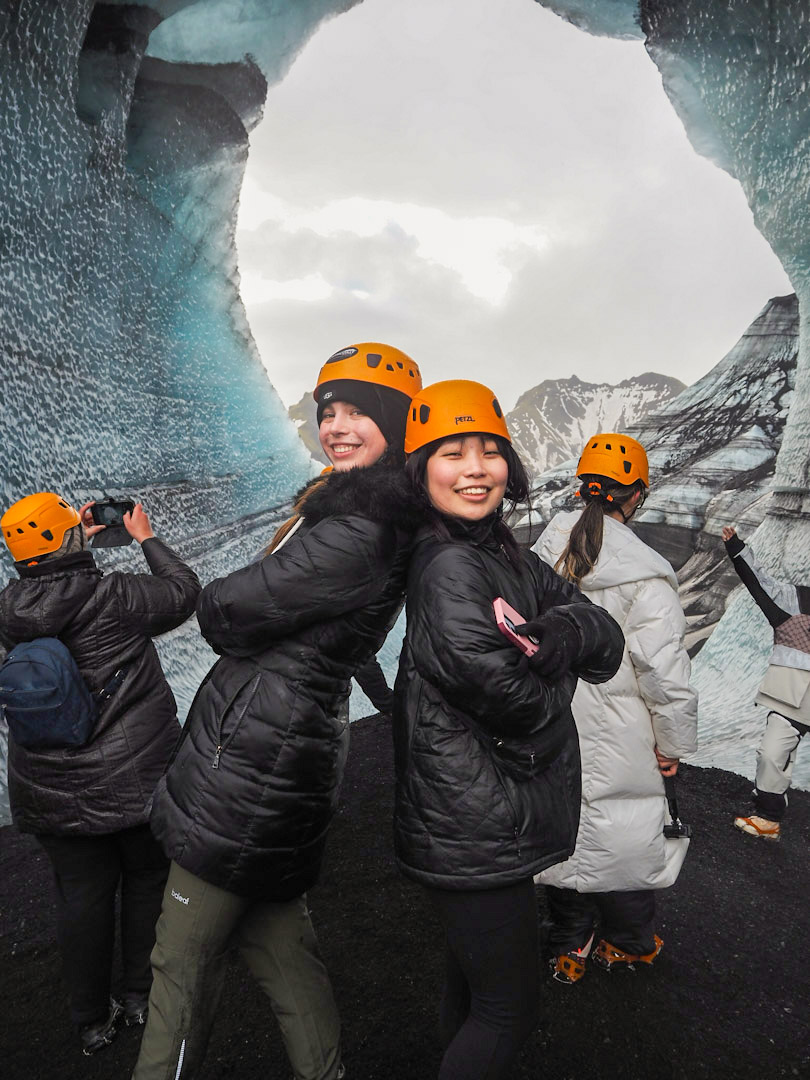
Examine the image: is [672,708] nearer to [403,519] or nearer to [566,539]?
[566,539]

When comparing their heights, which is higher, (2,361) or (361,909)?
(2,361)

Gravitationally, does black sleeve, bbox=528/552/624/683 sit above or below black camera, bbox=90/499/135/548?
below

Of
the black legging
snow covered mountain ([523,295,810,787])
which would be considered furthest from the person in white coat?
snow covered mountain ([523,295,810,787])

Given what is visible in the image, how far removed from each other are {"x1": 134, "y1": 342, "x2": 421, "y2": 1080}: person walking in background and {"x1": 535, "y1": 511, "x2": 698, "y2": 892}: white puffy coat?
746 millimetres

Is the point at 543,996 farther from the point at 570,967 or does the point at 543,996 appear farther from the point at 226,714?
the point at 226,714

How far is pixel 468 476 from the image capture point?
4.09 ft

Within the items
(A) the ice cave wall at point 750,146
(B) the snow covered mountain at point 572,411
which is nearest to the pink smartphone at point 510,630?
(A) the ice cave wall at point 750,146

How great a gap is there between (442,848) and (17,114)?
3.82m

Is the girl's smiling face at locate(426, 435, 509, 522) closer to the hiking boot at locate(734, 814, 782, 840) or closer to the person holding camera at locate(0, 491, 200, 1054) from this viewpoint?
the person holding camera at locate(0, 491, 200, 1054)

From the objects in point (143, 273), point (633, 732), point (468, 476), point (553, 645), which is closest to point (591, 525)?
point (633, 732)

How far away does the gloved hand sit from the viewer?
106 centimetres

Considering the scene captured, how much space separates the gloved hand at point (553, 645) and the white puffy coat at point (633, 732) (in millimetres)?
663

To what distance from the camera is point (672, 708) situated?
169 centimetres

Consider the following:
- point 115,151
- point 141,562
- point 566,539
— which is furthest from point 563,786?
point 115,151
